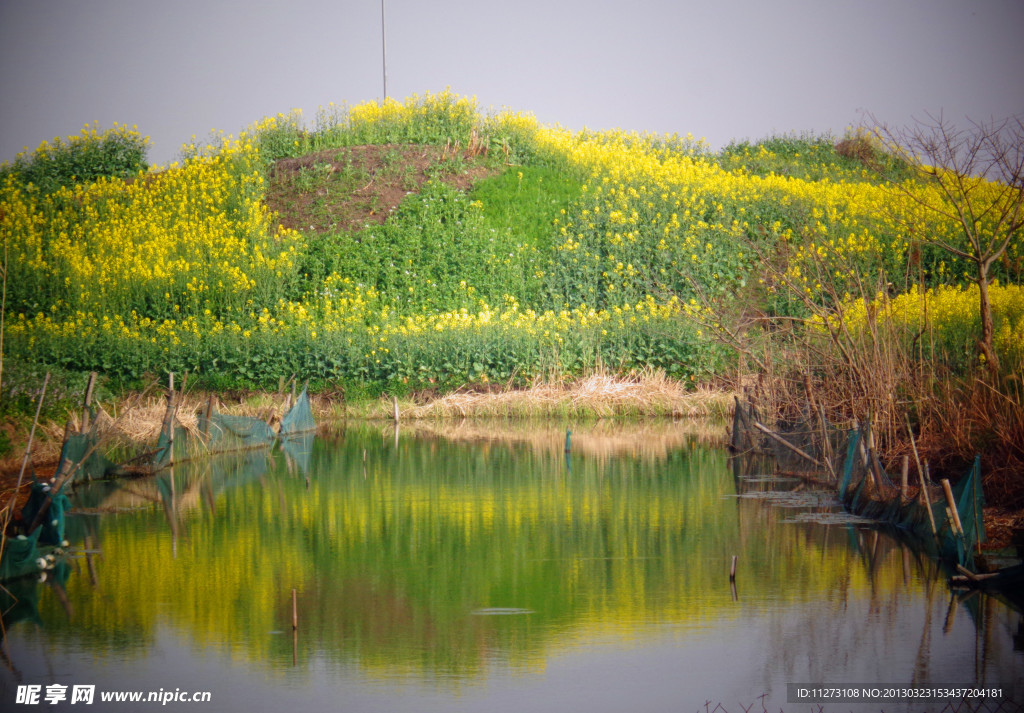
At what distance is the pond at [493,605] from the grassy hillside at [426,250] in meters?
8.36

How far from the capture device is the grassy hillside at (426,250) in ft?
84.6

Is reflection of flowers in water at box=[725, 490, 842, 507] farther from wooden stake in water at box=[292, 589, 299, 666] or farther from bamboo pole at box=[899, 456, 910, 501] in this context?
wooden stake in water at box=[292, 589, 299, 666]

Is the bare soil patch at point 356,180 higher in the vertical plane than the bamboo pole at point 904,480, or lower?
higher

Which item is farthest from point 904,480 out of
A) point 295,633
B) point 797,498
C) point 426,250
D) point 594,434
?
point 426,250

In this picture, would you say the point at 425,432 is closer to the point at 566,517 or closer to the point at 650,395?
the point at 650,395

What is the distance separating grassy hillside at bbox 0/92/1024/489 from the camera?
2578 cm

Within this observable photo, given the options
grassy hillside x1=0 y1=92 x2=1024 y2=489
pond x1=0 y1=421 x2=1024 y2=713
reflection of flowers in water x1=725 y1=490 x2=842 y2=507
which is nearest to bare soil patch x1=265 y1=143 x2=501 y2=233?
grassy hillside x1=0 y1=92 x2=1024 y2=489

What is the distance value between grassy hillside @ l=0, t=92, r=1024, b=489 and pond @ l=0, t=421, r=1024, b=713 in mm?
8365

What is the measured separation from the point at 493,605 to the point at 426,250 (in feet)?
74.2

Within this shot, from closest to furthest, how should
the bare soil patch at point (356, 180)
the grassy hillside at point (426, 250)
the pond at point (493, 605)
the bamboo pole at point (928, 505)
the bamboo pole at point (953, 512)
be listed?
the pond at point (493, 605) → the bamboo pole at point (953, 512) → the bamboo pole at point (928, 505) → the grassy hillside at point (426, 250) → the bare soil patch at point (356, 180)

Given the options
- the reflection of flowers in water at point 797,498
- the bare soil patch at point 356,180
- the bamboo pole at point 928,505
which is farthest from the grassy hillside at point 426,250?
the bamboo pole at point 928,505

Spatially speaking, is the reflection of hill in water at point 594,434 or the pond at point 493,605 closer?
the pond at point 493,605

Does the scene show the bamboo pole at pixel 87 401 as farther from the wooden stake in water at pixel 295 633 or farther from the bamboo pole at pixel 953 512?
the bamboo pole at pixel 953 512

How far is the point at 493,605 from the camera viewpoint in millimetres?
9281
